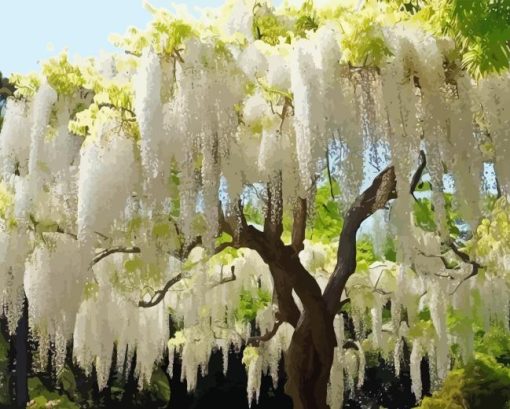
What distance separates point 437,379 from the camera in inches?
567

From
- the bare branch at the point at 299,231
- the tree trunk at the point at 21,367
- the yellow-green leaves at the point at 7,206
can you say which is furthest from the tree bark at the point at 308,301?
A: the tree trunk at the point at 21,367

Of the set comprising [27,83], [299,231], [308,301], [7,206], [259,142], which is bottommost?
[308,301]

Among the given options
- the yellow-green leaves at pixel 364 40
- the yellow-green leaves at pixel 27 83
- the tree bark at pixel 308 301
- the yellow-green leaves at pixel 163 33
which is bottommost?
the tree bark at pixel 308 301

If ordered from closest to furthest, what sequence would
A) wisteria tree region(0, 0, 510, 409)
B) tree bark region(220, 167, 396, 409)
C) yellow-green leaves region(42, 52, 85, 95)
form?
wisteria tree region(0, 0, 510, 409) → yellow-green leaves region(42, 52, 85, 95) → tree bark region(220, 167, 396, 409)

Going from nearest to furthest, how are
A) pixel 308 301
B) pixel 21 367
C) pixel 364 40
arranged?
pixel 364 40
pixel 308 301
pixel 21 367

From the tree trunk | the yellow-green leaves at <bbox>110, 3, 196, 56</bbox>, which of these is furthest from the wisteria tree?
the tree trunk

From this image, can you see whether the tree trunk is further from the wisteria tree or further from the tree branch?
the tree branch

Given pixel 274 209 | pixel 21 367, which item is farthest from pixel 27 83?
pixel 21 367

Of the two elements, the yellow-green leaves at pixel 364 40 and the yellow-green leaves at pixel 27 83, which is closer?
the yellow-green leaves at pixel 364 40

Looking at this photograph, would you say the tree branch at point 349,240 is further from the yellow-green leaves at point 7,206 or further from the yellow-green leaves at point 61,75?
the yellow-green leaves at point 7,206

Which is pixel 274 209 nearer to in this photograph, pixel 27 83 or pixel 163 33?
pixel 163 33

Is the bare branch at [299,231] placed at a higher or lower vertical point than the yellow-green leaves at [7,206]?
lower

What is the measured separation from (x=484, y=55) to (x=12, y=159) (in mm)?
4733

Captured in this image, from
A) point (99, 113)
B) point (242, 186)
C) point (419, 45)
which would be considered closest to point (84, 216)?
point (99, 113)
